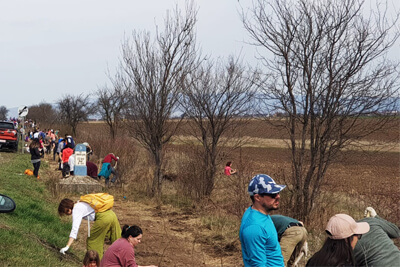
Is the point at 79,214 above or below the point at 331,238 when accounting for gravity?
below

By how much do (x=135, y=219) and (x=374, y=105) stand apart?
6.70 meters

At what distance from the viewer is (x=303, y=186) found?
35.9 ft

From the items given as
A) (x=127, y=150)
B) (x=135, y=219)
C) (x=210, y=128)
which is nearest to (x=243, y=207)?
(x=135, y=219)

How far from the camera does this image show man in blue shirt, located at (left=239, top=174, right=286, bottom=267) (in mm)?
4281

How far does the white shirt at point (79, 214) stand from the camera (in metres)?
6.52

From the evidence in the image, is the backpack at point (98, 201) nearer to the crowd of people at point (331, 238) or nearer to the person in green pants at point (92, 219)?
the person in green pants at point (92, 219)

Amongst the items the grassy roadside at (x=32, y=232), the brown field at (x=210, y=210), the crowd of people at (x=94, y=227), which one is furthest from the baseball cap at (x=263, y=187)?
the brown field at (x=210, y=210)

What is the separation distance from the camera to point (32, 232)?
855cm

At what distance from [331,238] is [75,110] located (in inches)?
1767

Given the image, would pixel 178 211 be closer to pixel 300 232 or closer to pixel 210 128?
pixel 210 128

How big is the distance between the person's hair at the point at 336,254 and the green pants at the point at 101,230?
354 cm

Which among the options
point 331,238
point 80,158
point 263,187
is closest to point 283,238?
point 263,187

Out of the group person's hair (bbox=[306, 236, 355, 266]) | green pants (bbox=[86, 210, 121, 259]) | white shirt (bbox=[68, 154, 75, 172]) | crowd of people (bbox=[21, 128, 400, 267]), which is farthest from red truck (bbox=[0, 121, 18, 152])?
person's hair (bbox=[306, 236, 355, 266])

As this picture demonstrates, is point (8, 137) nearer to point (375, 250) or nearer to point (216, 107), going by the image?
point (216, 107)
